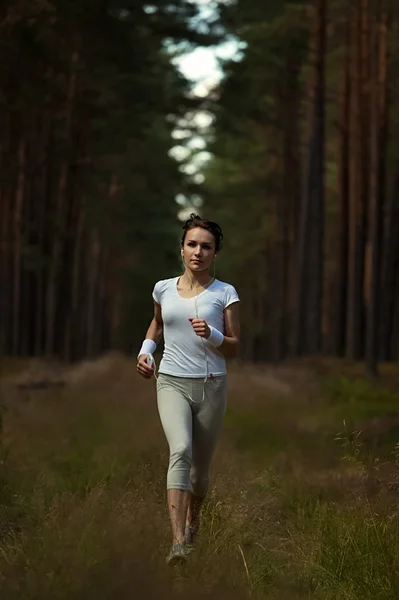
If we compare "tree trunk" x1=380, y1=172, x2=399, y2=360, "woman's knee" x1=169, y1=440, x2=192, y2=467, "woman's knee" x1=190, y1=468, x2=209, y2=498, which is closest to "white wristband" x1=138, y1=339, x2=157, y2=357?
"woman's knee" x1=169, y1=440, x2=192, y2=467

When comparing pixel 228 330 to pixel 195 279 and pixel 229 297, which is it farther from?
pixel 195 279

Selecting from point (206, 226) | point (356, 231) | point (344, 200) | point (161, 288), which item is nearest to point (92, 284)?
point (344, 200)

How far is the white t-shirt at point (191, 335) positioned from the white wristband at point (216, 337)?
10 cm

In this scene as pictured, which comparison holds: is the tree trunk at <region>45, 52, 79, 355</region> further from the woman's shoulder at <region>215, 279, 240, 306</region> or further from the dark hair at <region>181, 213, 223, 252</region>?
the woman's shoulder at <region>215, 279, 240, 306</region>

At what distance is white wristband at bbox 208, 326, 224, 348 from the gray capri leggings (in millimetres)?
280

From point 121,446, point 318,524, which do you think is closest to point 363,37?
point 121,446

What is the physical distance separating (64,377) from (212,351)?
636 inches

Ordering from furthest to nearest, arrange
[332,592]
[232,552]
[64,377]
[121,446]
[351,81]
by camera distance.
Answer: [351,81]
[64,377]
[121,446]
[232,552]
[332,592]

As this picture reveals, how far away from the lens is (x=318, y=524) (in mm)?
7449

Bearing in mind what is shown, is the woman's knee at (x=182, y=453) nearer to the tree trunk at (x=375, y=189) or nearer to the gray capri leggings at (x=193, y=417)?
the gray capri leggings at (x=193, y=417)

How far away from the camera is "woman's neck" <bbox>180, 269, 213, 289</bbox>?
6879mm

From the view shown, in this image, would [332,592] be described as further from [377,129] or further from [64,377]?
[377,129]

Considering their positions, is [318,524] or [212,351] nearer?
[212,351]

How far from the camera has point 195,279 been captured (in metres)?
6.88
